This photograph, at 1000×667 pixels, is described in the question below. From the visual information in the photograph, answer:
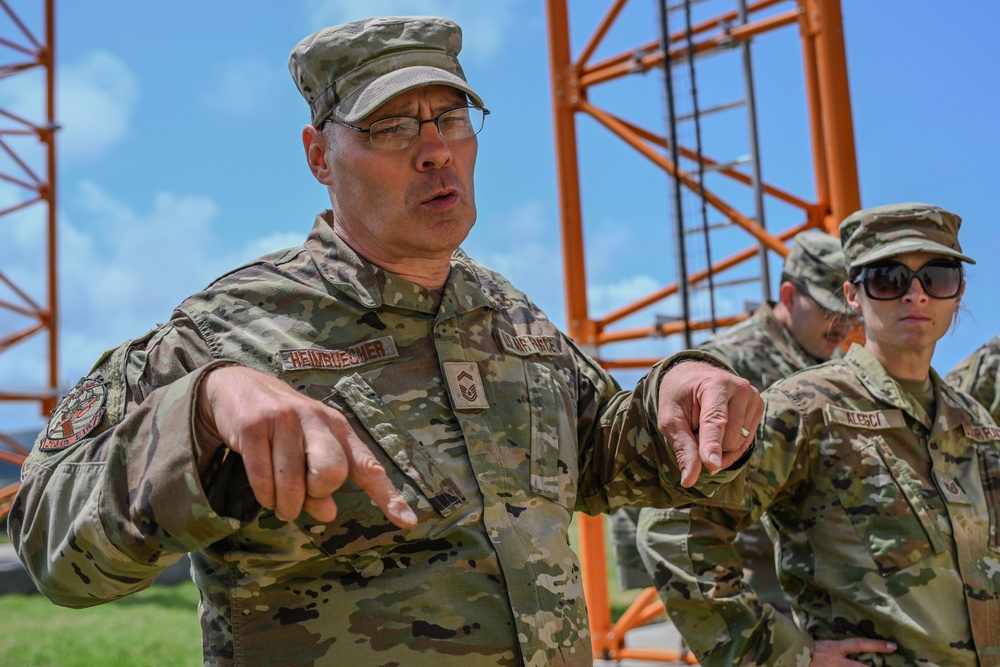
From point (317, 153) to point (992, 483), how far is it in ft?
7.30

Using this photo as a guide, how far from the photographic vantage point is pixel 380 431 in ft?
6.99

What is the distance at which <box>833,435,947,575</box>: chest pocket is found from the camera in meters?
2.99

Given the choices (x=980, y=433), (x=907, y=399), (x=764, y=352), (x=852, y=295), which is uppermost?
(x=852, y=295)

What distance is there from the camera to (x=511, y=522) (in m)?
2.16

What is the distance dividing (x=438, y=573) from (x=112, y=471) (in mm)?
649

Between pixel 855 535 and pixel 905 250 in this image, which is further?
pixel 905 250

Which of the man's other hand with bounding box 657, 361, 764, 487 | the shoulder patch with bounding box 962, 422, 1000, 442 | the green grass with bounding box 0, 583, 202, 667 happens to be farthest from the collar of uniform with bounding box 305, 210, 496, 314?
the green grass with bounding box 0, 583, 202, 667

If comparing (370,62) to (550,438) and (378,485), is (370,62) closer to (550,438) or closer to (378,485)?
(550,438)

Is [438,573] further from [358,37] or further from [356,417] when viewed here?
[358,37]

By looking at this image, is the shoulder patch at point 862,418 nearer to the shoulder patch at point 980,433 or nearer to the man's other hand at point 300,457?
the shoulder patch at point 980,433

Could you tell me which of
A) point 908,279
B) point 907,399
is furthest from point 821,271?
point 907,399

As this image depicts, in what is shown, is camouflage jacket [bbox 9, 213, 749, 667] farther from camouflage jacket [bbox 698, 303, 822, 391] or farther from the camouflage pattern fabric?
camouflage jacket [bbox 698, 303, 822, 391]

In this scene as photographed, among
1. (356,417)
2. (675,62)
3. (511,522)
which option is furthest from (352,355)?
(675,62)

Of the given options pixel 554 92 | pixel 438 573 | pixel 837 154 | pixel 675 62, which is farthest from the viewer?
pixel 554 92
